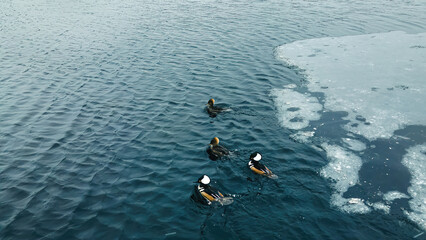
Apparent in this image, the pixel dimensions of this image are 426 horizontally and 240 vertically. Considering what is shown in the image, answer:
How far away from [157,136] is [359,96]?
39.9 feet

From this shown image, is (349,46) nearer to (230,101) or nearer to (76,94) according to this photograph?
(230,101)

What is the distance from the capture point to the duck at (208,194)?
36.9ft

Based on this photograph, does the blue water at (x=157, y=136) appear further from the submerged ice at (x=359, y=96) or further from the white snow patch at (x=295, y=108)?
the white snow patch at (x=295, y=108)

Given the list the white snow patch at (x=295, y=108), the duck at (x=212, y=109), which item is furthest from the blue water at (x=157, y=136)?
the white snow patch at (x=295, y=108)

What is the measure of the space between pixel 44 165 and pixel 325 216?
39.3 ft

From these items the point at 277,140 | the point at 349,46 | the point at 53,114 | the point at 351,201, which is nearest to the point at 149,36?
the point at 53,114

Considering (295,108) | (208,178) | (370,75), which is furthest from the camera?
(370,75)

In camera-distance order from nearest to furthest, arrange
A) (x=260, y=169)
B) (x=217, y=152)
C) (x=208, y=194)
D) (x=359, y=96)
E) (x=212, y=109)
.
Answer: (x=208, y=194) < (x=260, y=169) < (x=217, y=152) < (x=212, y=109) < (x=359, y=96)

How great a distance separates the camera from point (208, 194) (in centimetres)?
1131

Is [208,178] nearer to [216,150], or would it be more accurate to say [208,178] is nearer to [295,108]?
[216,150]

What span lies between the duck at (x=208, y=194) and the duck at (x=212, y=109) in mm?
6450

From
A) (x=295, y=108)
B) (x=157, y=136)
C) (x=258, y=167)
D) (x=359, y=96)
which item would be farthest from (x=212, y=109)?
(x=359, y=96)

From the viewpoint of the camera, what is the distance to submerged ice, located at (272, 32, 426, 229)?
12414 millimetres

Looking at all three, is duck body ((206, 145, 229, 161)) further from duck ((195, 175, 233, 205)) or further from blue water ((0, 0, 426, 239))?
duck ((195, 175, 233, 205))
